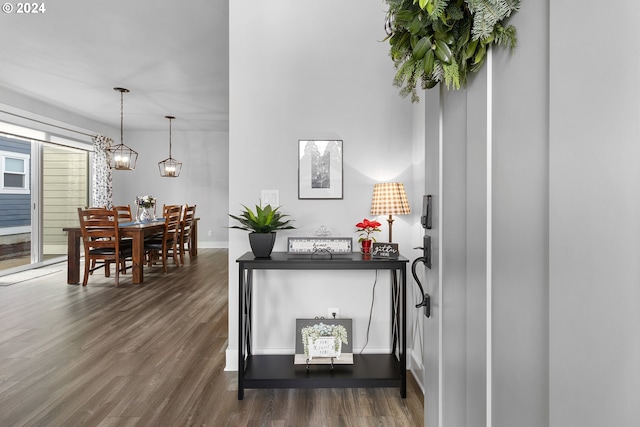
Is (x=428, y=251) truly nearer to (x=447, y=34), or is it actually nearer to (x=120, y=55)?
(x=447, y=34)

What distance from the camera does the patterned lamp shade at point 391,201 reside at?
2293 millimetres

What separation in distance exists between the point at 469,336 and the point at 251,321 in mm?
1770

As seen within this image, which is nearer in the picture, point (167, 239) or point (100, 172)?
point (167, 239)

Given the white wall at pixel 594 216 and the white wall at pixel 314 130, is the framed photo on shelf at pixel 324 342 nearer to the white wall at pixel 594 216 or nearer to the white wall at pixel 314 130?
the white wall at pixel 314 130

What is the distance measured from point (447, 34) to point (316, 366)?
2018 millimetres

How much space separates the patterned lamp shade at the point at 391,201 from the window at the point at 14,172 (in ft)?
19.6

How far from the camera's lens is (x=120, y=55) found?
4.28m

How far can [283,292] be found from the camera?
2566mm

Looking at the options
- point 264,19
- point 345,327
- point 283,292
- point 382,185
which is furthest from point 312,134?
point 345,327

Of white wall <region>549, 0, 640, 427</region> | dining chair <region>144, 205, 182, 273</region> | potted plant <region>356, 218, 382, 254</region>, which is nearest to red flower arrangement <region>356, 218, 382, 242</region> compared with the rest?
potted plant <region>356, 218, 382, 254</region>

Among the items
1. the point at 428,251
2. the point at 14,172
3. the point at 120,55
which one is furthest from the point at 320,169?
the point at 14,172

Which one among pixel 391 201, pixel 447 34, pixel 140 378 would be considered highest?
pixel 447 34

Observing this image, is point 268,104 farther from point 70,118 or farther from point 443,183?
point 70,118

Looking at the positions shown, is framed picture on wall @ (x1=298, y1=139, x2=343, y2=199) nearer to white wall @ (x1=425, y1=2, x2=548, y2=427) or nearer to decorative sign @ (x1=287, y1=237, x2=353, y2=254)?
decorative sign @ (x1=287, y1=237, x2=353, y2=254)
